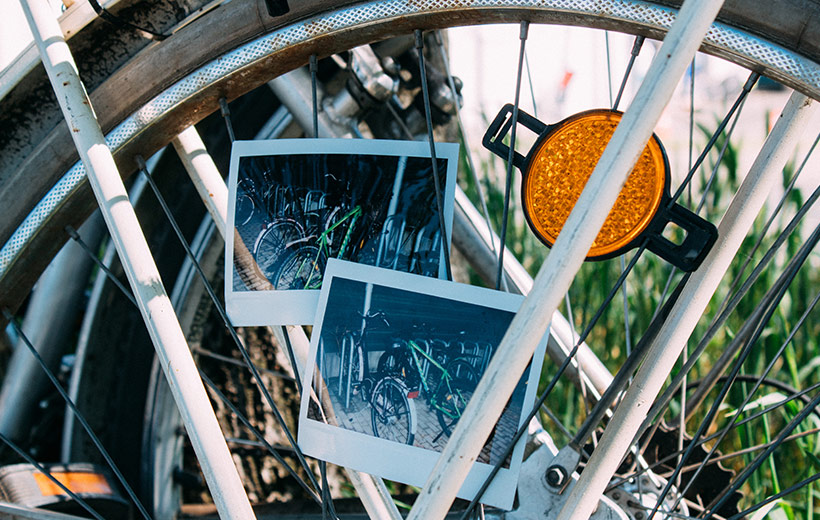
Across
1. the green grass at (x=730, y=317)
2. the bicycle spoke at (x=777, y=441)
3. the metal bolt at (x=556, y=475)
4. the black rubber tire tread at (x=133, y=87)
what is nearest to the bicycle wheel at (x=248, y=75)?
the black rubber tire tread at (x=133, y=87)

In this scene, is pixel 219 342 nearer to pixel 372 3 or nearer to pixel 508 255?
pixel 508 255

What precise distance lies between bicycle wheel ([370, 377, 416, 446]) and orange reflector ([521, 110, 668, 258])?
19cm

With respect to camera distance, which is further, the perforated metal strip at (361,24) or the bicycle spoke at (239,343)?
the bicycle spoke at (239,343)

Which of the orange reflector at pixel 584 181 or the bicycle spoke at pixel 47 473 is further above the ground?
the orange reflector at pixel 584 181

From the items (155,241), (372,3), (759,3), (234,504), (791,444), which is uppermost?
(155,241)

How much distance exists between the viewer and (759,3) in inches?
20.1

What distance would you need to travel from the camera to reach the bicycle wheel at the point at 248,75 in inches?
20.5

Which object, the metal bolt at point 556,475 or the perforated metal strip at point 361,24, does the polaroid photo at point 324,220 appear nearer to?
the perforated metal strip at point 361,24

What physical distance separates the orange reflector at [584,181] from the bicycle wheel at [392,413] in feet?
0.62

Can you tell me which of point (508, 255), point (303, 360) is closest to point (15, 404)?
point (303, 360)

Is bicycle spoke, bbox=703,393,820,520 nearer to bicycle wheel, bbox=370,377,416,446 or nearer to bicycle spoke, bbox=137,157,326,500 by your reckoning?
bicycle wheel, bbox=370,377,416,446

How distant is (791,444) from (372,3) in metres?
1.33

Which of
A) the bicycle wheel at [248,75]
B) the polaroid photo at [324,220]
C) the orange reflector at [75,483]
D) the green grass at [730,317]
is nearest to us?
A: the bicycle wheel at [248,75]

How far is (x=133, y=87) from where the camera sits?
2.32 ft
